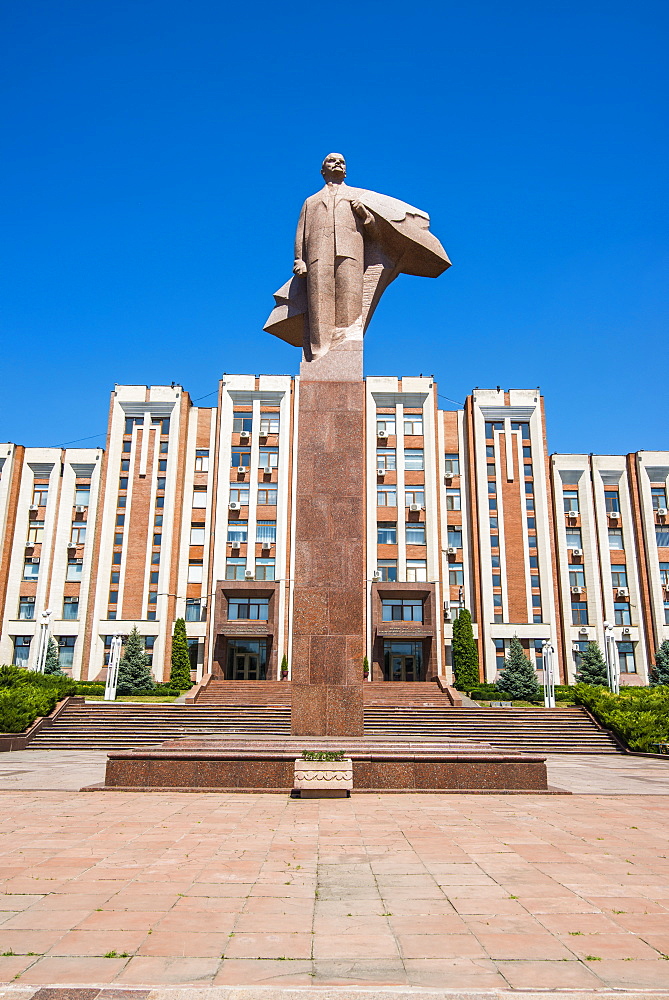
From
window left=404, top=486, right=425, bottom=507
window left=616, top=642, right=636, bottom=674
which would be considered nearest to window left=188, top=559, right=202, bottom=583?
window left=404, top=486, right=425, bottom=507

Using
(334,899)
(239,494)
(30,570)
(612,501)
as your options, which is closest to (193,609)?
(239,494)

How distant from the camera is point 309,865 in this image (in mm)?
5176

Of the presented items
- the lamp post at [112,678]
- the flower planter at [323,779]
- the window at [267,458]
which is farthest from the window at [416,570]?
the flower planter at [323,779]

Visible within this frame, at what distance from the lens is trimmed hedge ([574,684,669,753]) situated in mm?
18391

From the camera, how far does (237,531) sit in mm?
37906

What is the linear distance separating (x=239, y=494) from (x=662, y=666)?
74.3 feet

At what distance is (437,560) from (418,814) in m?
30.1

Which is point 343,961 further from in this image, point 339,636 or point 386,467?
point 386,467

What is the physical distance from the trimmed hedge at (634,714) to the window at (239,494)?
21536mm

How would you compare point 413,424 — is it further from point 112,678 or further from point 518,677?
point 112,678

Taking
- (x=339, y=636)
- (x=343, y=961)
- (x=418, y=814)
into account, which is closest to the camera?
(x=343, y=961)

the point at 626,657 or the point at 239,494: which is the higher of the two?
the point at 239,494

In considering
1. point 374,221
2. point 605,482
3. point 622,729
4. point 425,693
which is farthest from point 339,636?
point 605,482

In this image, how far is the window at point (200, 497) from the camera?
39.1m
